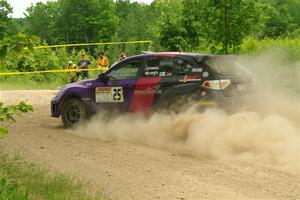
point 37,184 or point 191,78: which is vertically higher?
point 191,78

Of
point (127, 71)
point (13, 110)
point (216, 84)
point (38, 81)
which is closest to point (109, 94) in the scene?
point (127, 71)

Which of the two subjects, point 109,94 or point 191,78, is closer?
point 191,78

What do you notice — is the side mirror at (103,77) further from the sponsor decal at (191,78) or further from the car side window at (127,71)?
the sponsor decal at (191,78)

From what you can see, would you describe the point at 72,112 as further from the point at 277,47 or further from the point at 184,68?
the point at 277,47

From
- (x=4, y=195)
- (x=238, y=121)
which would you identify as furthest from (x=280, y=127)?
(x=4, y=195)

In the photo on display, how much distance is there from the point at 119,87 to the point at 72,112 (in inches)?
59.3

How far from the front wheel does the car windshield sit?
3.26m

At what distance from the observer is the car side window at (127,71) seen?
11609 mm

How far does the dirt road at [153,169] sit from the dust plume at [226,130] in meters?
0.15

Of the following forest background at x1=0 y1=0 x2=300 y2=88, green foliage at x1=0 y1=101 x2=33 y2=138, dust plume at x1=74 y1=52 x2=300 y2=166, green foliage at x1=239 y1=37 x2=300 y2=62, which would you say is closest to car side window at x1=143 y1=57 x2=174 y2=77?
dust plume at x1=74 y1=52 x2=300 y2=166

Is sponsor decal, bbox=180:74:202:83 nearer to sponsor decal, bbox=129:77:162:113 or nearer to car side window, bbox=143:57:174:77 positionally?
car side window, bbox=143:57:174:77

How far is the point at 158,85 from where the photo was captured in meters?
11.0

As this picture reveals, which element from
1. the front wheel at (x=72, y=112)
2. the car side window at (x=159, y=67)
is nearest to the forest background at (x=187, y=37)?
the front wheel at (x=72, y=112)

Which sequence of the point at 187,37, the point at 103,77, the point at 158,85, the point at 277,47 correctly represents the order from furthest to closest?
the point at 187,37
the point at 277,47
the point at 103,77
the point at 158,85
